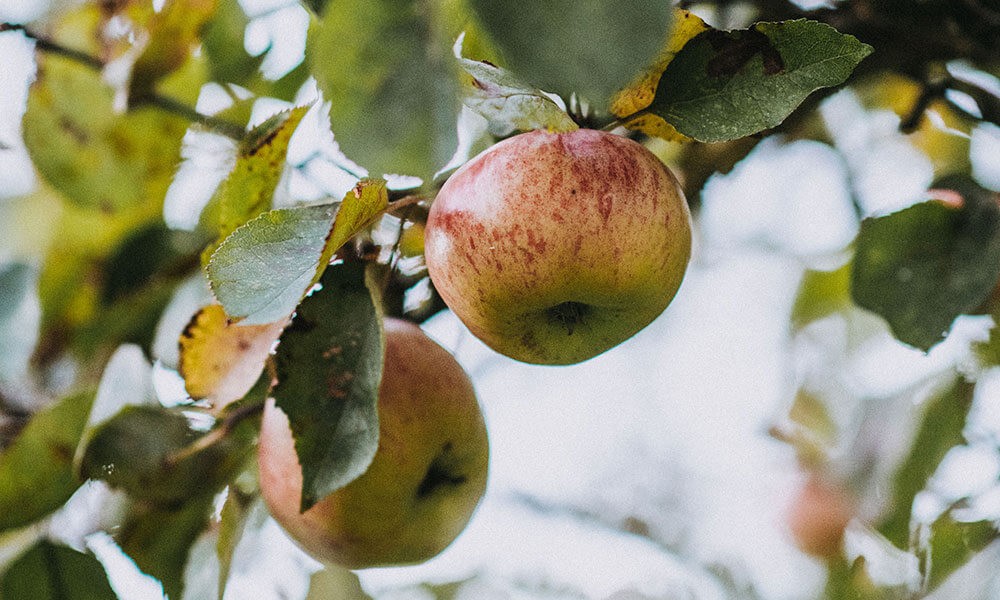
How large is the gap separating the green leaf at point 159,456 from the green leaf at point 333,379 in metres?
0.27

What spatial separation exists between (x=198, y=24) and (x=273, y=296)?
64 centimetres

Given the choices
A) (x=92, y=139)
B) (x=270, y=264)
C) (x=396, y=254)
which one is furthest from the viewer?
(x=92, y=139)

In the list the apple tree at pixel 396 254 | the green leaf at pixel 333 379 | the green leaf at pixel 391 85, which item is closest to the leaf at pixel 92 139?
the apple tree at pixel 396 254

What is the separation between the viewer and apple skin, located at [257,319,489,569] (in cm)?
74

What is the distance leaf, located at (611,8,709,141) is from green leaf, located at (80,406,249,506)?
490 millimetres

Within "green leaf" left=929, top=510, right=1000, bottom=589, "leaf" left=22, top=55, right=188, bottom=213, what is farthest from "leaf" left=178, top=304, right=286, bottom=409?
"green leaf" left=929, top=510, right=1000, bottom=589

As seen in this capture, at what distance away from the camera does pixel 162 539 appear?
952 millimetres

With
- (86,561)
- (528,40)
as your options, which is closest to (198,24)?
(86,561)

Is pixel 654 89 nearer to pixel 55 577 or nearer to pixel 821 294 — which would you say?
pixel 55 577

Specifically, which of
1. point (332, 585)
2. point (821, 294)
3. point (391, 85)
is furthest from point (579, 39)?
point (821, 294)

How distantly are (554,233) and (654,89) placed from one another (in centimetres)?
14

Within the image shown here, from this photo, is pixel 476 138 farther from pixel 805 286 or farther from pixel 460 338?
pixel 805 286

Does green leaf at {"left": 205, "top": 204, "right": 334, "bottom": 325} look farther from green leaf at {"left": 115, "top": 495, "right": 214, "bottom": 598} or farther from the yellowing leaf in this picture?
green leaf at {"left": 115, "top": 495, "right": 214, "bottom": 598}

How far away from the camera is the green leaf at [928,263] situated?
0.80m
